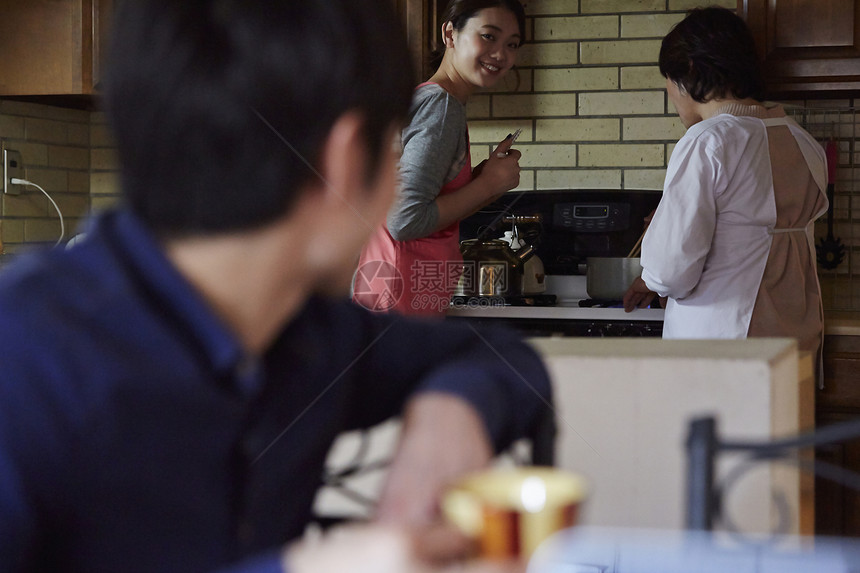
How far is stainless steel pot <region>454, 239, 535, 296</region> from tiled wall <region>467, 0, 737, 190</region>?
1.80ft

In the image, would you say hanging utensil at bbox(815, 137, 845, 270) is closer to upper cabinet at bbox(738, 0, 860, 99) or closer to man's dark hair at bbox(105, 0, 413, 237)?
upper cabinet at bbox(738, 0, 860, 99)

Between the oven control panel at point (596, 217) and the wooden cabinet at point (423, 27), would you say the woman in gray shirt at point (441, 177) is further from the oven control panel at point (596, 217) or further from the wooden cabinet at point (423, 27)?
the oven control panel at point (596, 217)

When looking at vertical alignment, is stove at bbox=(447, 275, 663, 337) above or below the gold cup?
below

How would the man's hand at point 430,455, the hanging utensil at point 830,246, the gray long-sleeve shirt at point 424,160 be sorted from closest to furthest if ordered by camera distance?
1. the man's hand at point 430,455
2. the gray long-sleeve shirt at point 424,160
3. the hanging utensil at point 830,246

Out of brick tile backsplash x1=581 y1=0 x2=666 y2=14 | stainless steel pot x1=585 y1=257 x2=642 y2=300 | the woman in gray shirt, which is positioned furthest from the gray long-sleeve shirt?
brick tile backsplash x1=581 y1=0 x2=666 y2=14

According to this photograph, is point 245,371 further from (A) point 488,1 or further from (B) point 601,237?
(B) point 601,237

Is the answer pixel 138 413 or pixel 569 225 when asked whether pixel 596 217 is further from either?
pixel 138 413

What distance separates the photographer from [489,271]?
2.45 metres

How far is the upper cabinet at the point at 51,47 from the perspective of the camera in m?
2.71

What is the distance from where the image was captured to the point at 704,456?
0.51m

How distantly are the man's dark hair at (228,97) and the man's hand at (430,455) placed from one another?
0.13 metres

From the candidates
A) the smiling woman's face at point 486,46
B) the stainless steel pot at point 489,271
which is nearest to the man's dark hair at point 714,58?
the smiling woman's face at point 486,46

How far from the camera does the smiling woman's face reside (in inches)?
77.4

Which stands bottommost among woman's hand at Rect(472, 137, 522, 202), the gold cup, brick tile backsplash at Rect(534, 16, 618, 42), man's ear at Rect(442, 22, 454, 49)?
the gold cup
